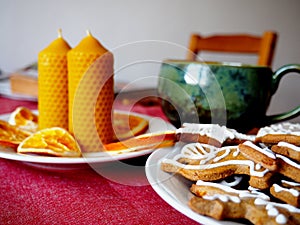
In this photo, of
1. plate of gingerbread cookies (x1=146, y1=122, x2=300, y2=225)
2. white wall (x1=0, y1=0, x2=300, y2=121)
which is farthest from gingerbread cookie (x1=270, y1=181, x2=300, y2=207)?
white wall (x1=0, y1=0, x2=300, y2=121)

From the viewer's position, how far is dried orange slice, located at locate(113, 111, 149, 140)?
0.55m

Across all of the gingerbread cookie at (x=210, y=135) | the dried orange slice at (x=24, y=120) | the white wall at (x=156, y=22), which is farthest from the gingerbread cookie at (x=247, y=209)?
the white wall at (x=156, y=22)

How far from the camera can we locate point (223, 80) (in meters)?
0.52

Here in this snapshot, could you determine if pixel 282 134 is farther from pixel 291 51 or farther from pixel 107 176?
pixel 291 51

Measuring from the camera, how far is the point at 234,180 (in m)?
Result: 0.35

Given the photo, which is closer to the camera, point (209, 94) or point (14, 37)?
point (209, 94)

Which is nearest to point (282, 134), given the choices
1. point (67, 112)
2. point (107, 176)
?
point (107, 176)

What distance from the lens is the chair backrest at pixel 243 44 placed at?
1.19 meters

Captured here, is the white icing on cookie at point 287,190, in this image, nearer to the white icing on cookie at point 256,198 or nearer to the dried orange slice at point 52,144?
the white icing on cookie at point 256,198

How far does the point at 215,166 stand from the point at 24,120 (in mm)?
393

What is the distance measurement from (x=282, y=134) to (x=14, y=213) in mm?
312

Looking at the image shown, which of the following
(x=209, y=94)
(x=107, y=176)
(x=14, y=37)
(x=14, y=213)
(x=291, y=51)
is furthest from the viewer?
(x=14, y=37)

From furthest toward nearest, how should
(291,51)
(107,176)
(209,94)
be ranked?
(291,51)
(209,94)
(107,176)

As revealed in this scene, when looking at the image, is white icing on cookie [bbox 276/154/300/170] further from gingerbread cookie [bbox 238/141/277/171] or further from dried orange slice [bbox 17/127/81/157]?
dried orange slice [bbox 17/127/81/157]
